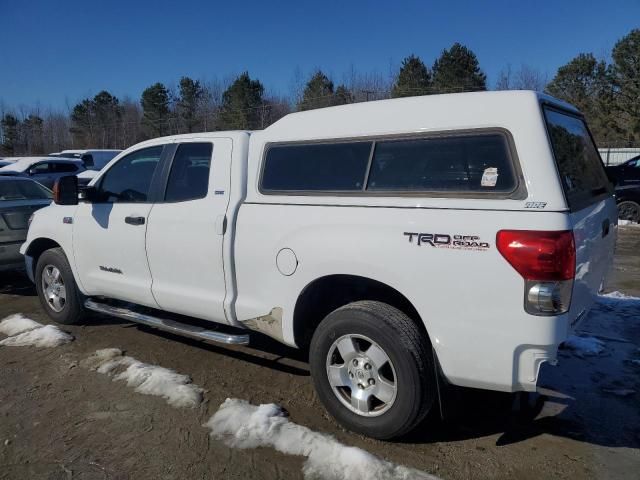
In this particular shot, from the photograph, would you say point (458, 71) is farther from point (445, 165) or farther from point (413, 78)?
point (445, 165)

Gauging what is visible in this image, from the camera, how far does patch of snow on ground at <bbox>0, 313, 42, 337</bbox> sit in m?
5.57

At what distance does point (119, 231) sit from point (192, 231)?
1.01m

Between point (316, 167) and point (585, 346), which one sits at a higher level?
point (316, 167)

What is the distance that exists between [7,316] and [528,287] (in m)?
5.81

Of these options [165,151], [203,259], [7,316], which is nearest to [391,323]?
[203,259]

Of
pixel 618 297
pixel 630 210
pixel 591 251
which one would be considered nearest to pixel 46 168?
pixel 630 210

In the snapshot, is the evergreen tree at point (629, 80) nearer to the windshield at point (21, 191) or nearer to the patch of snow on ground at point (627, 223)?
the patch of snow on ground at point (627, 223)

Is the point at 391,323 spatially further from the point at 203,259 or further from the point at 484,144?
the point at 203,259

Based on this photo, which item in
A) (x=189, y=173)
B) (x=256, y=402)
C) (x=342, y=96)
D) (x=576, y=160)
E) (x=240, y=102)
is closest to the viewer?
(x=576, y=160)

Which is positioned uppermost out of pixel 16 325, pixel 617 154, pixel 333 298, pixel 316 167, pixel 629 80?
pixel 629 80

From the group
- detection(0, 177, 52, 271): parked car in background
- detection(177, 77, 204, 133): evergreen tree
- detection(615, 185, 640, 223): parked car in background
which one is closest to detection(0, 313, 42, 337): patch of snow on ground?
detection(0, 177, 52, 271): parked car in background

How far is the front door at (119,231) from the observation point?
4.63 m

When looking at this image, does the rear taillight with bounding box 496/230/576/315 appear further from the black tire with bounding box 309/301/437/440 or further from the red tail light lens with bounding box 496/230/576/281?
the black tire with bounding box 309/301/437/440

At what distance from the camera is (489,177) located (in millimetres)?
2938
